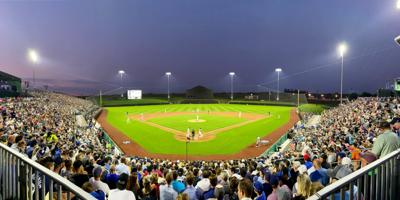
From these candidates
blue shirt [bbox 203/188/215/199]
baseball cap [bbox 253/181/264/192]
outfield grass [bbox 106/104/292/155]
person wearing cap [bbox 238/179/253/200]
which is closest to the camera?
person wearing cap [bbox 238/179/253/200]

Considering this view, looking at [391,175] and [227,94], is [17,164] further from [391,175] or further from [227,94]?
[227,94]

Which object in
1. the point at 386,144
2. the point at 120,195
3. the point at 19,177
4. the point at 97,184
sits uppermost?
the point at 386,144

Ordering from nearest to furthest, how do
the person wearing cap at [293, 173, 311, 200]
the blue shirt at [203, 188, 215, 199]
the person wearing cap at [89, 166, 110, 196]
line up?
the person wearing cap at [293, 173, 311, 200] < the person wearing cap at [89, 166, 110, 196] < the blue shirt at [203, 188, 215, 199]

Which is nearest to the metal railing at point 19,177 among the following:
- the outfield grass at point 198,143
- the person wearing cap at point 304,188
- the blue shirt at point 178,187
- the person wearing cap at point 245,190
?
the person wearing cap at point 245,190

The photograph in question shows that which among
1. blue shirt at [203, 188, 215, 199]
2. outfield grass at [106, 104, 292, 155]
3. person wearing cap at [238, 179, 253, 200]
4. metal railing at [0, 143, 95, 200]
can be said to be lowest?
outfield grass at [106, 104, 292, 155]

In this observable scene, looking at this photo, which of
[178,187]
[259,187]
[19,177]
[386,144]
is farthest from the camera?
[178,187]

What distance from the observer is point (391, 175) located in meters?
3.59

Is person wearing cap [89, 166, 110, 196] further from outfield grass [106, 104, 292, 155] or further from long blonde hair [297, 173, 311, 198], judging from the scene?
outfield grass [106, 104, 292, 155]

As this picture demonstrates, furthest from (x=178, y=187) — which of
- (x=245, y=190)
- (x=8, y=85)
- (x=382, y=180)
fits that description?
(x=8, y=85)

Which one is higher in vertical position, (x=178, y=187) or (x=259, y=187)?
(x=259, y=187)

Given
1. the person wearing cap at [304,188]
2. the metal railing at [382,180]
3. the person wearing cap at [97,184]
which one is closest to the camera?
the metal railing at [382,180]

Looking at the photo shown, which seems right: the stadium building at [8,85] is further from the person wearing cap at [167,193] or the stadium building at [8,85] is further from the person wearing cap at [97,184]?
the person wearing cap at [167,193]

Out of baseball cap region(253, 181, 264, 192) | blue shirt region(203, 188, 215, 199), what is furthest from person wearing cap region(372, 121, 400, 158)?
blue shirt region(203, 188, 215, 199)

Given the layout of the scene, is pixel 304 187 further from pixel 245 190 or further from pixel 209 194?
pixel 209 194
